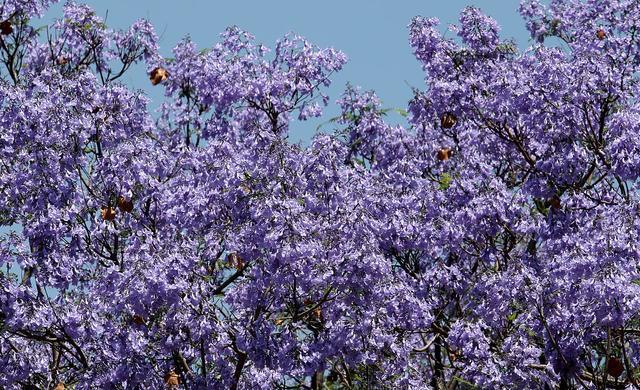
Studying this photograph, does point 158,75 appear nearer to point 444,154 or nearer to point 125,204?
point 444,154

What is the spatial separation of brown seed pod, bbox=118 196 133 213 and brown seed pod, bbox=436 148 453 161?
6190 mm

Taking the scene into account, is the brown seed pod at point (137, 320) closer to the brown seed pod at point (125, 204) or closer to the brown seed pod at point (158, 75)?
the brown seed pod at point (125, 204)

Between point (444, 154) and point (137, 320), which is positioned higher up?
point (444, 154)

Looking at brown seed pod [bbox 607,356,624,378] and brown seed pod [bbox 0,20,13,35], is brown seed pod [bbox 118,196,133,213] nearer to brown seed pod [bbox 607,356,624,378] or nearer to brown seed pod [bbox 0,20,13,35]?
brown seed pod [bbox 607,356,624,378]

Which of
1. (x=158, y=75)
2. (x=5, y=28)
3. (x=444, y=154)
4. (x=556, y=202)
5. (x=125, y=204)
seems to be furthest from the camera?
(x=5, y=28)

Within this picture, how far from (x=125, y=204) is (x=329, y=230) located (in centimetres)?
372

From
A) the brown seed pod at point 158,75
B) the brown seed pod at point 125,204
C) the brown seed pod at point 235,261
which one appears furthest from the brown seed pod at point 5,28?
the brown seed pod at point 235,261

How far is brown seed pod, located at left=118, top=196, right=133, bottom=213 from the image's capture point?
1819 centimetres

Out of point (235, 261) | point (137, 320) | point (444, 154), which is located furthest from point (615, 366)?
point (444, 154)

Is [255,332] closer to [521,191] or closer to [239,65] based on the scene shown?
[521,191]

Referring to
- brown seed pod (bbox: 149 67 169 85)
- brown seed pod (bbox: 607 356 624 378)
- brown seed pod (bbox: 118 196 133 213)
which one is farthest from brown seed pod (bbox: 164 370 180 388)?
brown seed pod (bbox: 149 67 169 85)

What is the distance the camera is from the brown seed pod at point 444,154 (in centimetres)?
2219

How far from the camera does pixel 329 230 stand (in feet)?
52.4

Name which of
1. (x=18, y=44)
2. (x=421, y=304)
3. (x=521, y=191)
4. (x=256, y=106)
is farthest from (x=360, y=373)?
(x=18, y=44)
